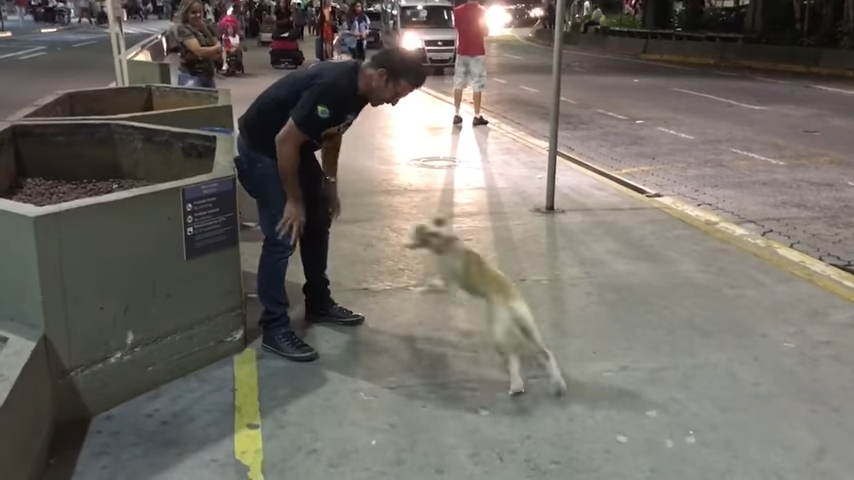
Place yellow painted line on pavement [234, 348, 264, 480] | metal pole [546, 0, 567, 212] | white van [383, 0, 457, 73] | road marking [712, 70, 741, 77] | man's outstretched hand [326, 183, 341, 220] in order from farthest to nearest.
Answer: white van [383, 0, 457, 73], road marking [712, 70, 741, 77], metal pole [546, 0, 567, 212], man's outstretched hand [326, 183, 341, 220], yellow painted line on pavement [234, 348, 264, 480]

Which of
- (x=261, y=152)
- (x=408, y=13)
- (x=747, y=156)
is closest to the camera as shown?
(x=261, y=152)

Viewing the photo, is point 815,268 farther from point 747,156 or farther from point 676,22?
point 676,22

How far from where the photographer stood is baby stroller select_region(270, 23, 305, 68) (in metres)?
22.4

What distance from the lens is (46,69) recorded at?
2092cm

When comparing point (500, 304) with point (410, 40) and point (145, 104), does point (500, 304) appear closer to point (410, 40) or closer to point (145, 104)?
point (145, 104)

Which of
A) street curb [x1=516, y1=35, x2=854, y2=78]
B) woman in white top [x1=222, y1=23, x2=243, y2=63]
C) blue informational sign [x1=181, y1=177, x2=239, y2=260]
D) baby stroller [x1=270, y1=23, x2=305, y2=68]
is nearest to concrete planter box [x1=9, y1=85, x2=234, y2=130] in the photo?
blue informational sign [x1=181, y1=177, x2=239, y2=260]

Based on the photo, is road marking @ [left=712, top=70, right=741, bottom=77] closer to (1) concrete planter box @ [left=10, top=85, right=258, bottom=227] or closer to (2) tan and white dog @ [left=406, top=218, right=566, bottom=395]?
(1) concrete planter box @ [left=10, top=85, right=258, bottom=227]

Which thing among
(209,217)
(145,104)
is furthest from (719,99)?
(209,217)

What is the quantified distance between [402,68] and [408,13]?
21.0m

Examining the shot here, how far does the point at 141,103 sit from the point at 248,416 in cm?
430

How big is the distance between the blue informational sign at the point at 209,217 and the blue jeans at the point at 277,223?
0.54 ft

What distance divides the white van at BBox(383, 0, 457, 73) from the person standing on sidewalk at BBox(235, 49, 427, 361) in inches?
714

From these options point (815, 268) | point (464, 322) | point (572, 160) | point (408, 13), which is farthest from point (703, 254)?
point (408, 13)

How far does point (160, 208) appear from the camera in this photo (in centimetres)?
380
